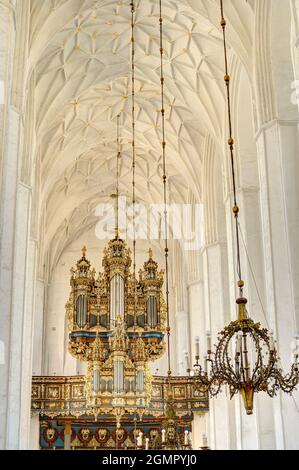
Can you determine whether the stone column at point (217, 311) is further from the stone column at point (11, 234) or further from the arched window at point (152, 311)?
the stone column at point (11, 234)

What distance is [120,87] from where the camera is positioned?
20.2m

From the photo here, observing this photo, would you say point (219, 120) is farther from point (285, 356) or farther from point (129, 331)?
point (285, 356)

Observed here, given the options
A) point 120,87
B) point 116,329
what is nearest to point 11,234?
point 116,329

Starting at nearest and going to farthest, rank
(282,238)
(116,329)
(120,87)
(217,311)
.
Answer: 1. (282,238)
2. (217,311)
3. (116,329)
4. (120,87)

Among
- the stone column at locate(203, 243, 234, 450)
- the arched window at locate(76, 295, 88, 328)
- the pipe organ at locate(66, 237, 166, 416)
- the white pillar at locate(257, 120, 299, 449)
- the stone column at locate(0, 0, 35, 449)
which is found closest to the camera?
the stone column at locate(0, 0, 35, 449)

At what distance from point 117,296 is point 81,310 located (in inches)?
43.5

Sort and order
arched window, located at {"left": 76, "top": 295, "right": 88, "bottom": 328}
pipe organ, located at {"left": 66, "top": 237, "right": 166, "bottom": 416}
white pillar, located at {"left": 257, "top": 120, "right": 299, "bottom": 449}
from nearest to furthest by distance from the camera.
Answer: white pillar, located at {"left": 257, "top": 120, "right": 299, "bottom": 449}, pipe organ, located at {"left": 66, "top": 237, "right": 166, "bottom": 416}, arched window, located at {"left": 76, "top": 295, "right": 88, "bottom": 328}

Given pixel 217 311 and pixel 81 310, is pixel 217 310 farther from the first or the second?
pixel 81 310

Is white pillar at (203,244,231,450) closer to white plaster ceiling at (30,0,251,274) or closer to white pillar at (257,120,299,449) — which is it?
white plaster ceiling at (30,0,251,274)

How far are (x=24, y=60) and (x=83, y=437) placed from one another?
1135 cm

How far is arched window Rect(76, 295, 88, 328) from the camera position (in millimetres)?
20297

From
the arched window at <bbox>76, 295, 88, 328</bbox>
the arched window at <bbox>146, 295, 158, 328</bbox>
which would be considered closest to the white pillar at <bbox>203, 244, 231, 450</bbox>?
the arched window at <bbox>146, 295, 158, 328</bbox>

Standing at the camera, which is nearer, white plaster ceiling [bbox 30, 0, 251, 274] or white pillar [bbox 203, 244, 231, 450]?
white plaster ceiling [bbox 30, 0, 251, 274]

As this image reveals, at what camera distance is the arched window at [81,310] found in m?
20.3
